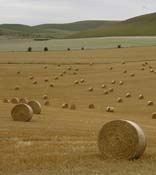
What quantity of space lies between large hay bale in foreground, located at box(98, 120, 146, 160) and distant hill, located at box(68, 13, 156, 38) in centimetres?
15060

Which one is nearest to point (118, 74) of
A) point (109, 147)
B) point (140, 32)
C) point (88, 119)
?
point (88, 119)

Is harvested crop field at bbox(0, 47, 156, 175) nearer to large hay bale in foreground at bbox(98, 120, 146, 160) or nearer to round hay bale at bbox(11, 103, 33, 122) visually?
large hay bale in foreground at bbox(98, 120, 146, 160)

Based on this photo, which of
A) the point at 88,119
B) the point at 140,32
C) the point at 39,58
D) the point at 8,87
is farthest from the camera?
the point at 140,32

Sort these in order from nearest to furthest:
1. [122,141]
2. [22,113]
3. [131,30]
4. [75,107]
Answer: [122,141], [22,113], [75,107], [131,30]

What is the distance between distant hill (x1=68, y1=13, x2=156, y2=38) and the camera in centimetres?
16824

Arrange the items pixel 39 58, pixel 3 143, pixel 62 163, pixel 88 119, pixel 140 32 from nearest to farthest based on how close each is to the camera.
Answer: pixel 62 163 → pixel 3 143 → pixel 88 119 → pixel 39 58 → pixel 140 32

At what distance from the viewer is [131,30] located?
174 m

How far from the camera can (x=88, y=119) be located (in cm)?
2777

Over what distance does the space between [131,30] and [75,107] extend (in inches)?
5529

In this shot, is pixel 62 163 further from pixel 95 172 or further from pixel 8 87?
pixel 8 87

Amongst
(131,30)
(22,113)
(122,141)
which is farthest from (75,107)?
(131,30)

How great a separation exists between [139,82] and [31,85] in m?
9.25

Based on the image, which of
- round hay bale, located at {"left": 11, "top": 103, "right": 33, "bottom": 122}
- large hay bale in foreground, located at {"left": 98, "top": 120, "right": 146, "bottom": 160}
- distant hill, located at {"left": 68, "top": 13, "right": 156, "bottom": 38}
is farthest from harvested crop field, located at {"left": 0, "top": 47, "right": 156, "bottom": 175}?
distant hill, located at {"left": 68, "top": 13, "right": 156, "bottom": 38}

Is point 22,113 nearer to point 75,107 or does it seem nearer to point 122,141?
point 122,141
